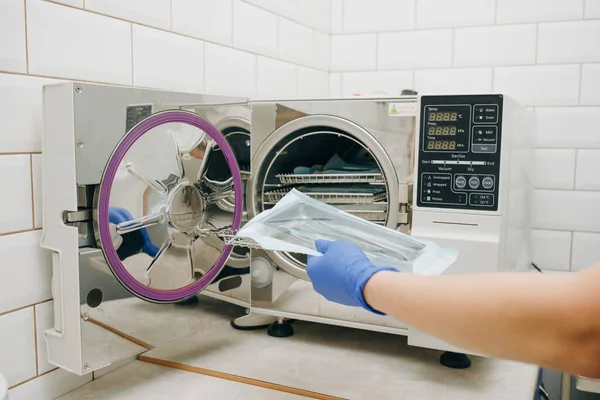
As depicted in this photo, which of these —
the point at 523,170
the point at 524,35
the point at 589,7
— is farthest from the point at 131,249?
the point at 589,7

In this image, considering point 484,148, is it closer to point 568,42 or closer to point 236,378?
point 236,378

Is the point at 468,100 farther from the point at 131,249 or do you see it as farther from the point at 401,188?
the point at 131,249

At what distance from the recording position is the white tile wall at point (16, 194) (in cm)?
96

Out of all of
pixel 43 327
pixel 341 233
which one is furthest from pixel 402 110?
pixel 43 327

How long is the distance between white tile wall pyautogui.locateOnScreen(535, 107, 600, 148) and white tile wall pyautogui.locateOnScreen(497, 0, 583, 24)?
0.29m

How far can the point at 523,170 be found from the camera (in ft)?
4.53

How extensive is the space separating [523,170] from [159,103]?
893 millimetres

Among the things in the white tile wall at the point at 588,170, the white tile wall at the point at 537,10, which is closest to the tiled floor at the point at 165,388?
the white tile wall at the point at 588,170

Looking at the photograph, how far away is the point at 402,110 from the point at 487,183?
230 millimetres

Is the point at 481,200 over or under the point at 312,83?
under

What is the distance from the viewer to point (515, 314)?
23.4 inches

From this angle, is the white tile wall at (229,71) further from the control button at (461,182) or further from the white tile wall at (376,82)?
the control button at (461,182)

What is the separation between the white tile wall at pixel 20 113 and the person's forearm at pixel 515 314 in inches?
28.2

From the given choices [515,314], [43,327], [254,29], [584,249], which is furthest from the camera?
[584,249]
